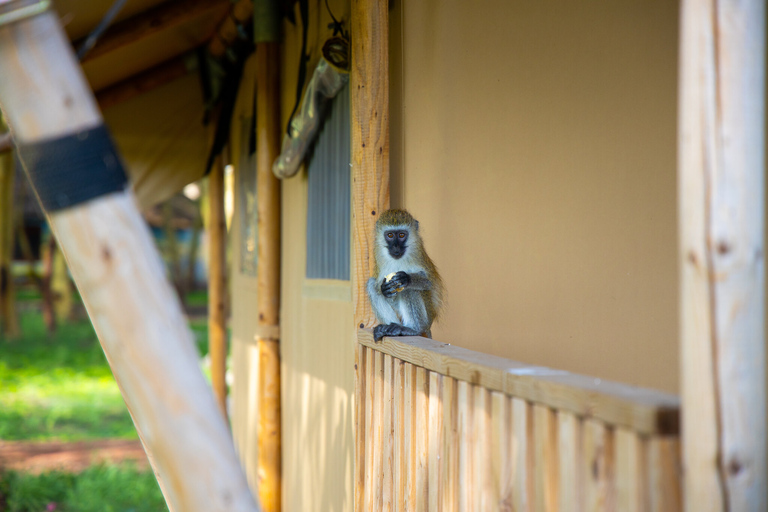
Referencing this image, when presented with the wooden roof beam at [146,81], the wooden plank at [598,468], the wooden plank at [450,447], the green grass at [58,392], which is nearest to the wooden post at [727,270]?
the wooden plank at [598,468]

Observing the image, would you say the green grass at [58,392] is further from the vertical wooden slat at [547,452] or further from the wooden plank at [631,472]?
the wooden plank at [631,472]

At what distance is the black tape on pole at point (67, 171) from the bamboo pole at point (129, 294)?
0.05 ft

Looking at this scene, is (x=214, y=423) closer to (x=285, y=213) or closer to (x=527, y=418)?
(x=527, y=418)

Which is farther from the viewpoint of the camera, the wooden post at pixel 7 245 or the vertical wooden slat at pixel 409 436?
the wooden post at pixel 7 245

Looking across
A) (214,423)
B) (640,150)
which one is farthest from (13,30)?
(640,150)

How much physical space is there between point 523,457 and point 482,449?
0.19m

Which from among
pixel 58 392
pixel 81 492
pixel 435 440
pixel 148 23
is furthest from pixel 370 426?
pixel 58 392

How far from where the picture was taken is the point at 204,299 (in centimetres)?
2555

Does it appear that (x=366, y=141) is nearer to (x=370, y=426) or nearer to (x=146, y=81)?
(x=370, y=426)

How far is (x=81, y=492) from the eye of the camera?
605 cm

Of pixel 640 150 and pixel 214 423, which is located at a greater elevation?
pixel 640 150

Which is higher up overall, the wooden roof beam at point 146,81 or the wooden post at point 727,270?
the wooden roof beam at point 146,81

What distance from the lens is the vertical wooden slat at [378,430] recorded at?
2.54 meters

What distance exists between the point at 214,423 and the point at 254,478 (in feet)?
18.0
